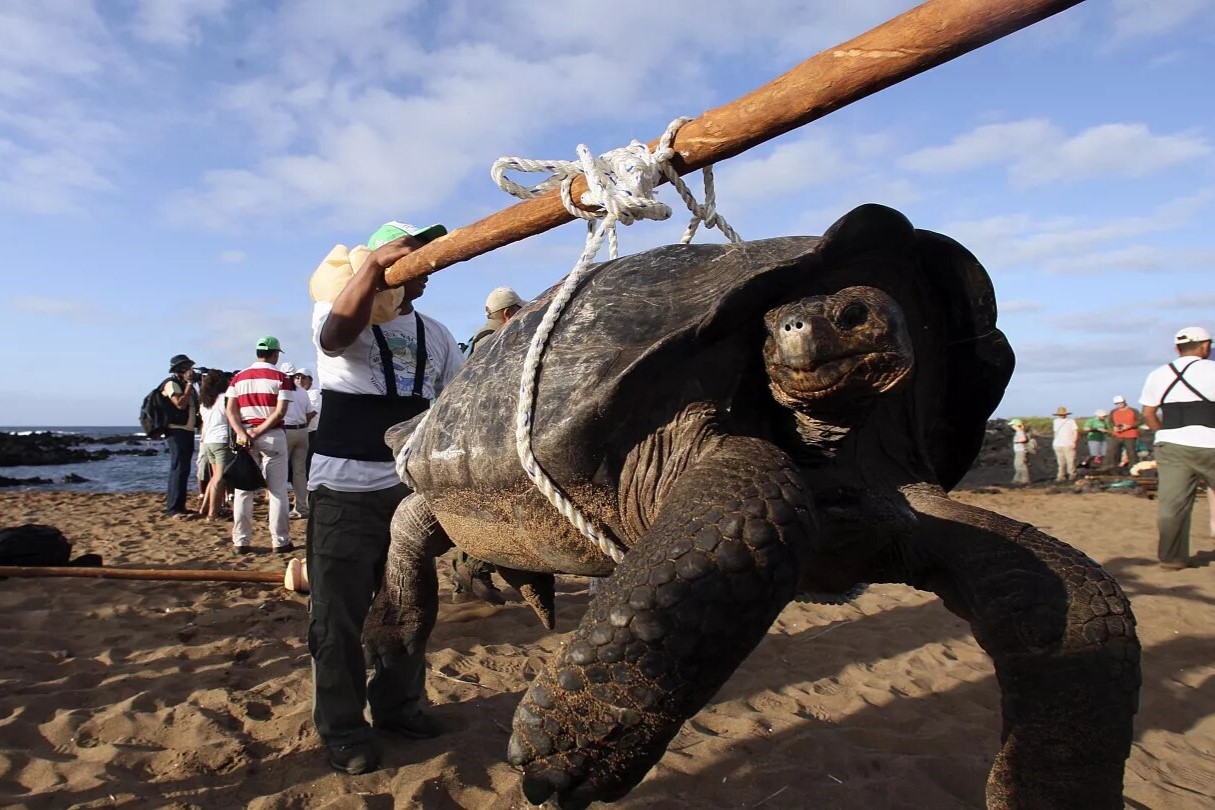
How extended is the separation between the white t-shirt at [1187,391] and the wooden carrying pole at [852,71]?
6.68 metres

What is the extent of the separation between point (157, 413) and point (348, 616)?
8.65 meters

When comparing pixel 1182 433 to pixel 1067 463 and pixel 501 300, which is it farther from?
pixel 1067 463

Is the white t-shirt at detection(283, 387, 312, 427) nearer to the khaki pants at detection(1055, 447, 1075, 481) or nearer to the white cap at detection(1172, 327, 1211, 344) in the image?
the white cap at detection(1172, 327, 1211, 344)

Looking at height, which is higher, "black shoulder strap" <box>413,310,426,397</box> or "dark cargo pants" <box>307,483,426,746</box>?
"black shoulder strap" <box>413,310,426,397</box>

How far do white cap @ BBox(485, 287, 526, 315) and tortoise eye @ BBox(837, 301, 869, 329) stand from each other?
3.42 m

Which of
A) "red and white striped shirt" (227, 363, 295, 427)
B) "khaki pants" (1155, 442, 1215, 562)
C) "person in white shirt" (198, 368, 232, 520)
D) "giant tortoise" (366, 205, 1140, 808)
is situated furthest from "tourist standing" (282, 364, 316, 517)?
"khaki pants" (1155, 442, 1215, 562)

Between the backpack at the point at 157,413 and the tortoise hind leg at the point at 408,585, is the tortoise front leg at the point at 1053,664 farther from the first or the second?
the backpack at the point at 157,413

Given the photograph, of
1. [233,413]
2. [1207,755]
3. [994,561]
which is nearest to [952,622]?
[1207,755]

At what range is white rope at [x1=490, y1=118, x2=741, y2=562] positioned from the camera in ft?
6.05

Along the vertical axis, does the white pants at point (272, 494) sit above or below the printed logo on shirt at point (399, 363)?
below

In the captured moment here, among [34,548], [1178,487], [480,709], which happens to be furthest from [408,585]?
[1178,487]

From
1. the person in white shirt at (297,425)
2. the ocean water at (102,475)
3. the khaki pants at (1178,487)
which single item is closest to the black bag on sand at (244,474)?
the person in white shirt at (297,425)

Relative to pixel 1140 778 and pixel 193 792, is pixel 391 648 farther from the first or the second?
pixel 1140 778

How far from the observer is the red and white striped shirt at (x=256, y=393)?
7.64m
